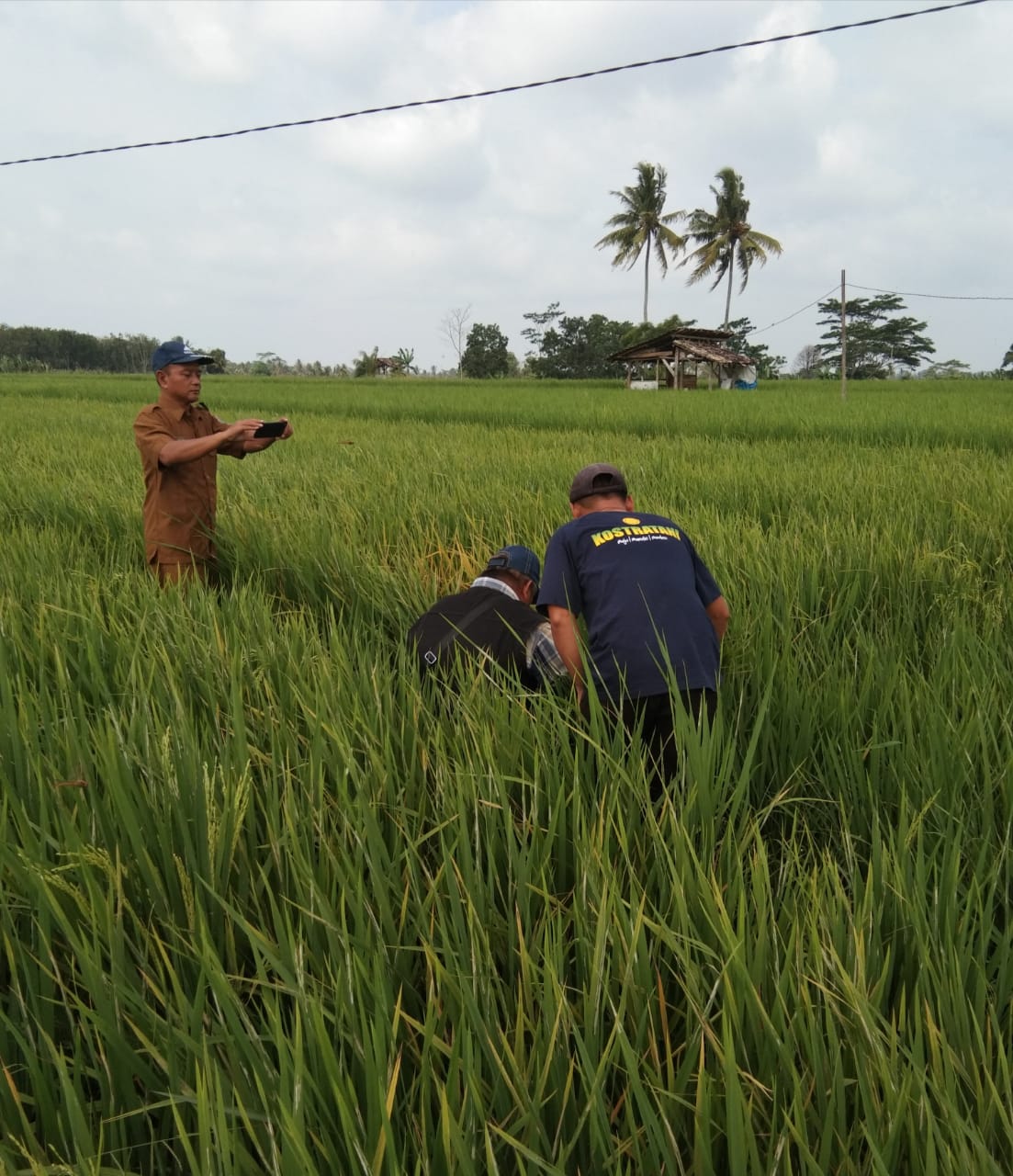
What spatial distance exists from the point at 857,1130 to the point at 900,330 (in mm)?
66438

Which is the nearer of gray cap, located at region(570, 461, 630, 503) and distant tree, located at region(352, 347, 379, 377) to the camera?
gray cap, located at region(570, 461, 630, 503)

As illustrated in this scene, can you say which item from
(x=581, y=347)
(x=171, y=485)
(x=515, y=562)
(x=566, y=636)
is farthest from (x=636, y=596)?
(x=581, y=347)

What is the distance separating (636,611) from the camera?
1.89m

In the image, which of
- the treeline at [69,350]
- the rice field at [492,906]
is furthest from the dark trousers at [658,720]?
the treeline at [69,350]

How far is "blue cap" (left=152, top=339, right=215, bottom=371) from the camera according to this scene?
126 inches

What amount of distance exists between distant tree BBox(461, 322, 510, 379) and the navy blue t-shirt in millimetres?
51501

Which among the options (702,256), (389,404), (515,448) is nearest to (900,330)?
(702,256)

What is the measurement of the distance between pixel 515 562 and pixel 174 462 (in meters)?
1.50

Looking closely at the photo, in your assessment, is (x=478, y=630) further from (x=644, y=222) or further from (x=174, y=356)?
(x=644, y=222)

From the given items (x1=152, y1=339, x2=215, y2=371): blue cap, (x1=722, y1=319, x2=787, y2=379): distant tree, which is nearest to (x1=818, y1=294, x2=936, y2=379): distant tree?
(x1=722, y1=319, x2=787, y2=379): distant tree

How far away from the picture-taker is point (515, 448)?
7.03 metres

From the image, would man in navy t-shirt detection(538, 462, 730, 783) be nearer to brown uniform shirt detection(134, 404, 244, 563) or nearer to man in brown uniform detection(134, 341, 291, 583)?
man in brown uniform detection(134, 341, 291, 583)

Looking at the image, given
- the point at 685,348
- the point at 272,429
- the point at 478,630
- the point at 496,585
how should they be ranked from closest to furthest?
the point at 478,630
the point at 496,585
the point at 272,429
the point at 685,348

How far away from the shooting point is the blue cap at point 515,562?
2.52 metres
